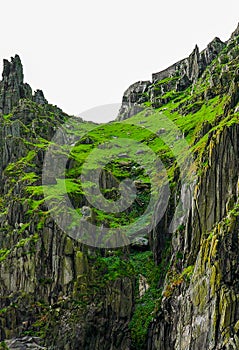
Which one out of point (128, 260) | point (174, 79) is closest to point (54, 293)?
point (128, 260)

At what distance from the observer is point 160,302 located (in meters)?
54.9

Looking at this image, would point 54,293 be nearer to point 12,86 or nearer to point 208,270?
point 208,270

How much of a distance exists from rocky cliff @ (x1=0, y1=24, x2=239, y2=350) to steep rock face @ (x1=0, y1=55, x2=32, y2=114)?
3994cm

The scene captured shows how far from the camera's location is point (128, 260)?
66.2m

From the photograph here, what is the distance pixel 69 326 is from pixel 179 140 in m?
55.3

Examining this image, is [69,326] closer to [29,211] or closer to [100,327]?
[100,327]

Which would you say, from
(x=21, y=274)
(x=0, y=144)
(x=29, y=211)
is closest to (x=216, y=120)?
A: (x=29, y=211)

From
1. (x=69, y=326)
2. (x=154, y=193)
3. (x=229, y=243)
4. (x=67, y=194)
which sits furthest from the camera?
(x=154, y=193)

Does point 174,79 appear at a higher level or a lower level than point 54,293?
higher

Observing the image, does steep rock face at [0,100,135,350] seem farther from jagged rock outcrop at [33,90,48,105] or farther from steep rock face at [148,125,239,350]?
jagged rock outcrop at [33,90,48,105]

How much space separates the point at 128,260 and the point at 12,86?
282 ft

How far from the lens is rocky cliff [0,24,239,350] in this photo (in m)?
42.9

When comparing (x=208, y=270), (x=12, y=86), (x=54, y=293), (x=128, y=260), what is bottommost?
(x=54, y=293)

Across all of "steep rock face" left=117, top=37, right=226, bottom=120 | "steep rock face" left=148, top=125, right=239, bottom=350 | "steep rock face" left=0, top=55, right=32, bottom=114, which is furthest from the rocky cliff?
"steep rock face" left=117, top=37, right=226, bottom=120
